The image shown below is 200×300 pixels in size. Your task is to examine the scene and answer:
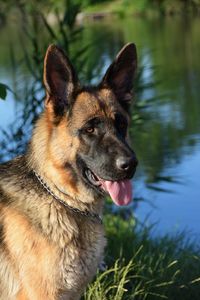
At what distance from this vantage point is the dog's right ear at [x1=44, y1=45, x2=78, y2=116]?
4.14m

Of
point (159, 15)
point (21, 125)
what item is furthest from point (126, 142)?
point (159, 15)

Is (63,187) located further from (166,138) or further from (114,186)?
(166,138)

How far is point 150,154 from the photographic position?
1272 centimetres

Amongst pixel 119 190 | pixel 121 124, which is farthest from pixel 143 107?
pixel 119 190

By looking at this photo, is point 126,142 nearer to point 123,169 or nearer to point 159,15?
point 123,169

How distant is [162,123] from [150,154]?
2491mm

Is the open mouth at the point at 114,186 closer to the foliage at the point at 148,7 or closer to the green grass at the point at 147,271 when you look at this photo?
the green grass at the point at 147,271

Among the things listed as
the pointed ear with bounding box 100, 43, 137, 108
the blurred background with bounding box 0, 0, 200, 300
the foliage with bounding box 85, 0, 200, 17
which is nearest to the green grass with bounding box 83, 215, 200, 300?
the blurred background with bounding box 0, 0, 200, 300

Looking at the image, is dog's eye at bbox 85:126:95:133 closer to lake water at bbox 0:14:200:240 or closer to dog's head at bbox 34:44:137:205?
dog's head at bbox 34:44:137:205

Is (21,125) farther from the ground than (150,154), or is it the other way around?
(21,125)

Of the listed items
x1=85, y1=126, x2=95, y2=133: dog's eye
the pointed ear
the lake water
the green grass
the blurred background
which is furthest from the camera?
the lake water

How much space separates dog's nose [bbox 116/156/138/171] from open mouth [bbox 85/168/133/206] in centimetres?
16

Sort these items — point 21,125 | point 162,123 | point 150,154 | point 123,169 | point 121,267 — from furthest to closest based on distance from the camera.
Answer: point 162,123 → point 150,154 → point 21,125 → point 121,267 → point 123,169

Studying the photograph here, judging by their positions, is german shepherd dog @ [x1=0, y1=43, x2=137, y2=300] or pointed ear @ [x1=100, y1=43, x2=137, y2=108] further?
pointed ear @ [x1=100, y1=43, x2=137, y2=108]
